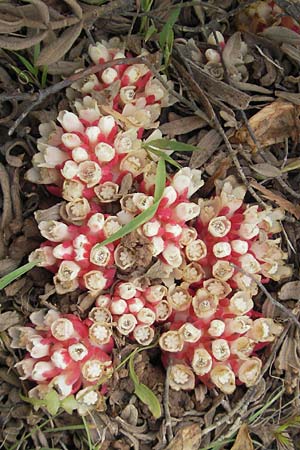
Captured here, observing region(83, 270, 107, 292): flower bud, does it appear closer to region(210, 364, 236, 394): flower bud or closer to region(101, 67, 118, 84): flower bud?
region(210, 364, 236, 394): flower bud

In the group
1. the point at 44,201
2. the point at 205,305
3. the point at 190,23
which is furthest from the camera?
the point at 190,23

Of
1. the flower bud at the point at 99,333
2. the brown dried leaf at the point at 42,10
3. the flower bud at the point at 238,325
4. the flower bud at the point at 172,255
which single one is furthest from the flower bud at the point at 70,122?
the flower bud at the point at 238,325

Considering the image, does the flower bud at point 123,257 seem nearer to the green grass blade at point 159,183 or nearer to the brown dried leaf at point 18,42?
the green grass blade at point 159,183

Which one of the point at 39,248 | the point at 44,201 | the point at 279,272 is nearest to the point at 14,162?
the point at 44,201

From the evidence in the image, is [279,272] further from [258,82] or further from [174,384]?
[258,82]

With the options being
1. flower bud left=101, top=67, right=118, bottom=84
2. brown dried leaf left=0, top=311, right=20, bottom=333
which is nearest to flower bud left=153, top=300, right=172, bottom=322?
brown dried leaf left=0, top=311, right=20, bottom=333

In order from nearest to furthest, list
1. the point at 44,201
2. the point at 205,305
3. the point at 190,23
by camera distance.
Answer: the point at 205,305, the point at 44,201, the point at 190,23

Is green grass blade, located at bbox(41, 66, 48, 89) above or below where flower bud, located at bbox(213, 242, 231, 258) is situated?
above
